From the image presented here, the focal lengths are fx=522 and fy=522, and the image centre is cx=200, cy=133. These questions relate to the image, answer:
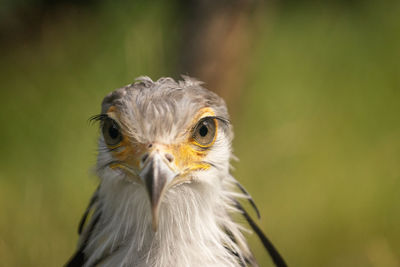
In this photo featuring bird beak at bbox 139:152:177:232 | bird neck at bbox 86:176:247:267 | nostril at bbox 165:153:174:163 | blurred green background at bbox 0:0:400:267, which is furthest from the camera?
blurred green background at bbox 0:0:400:267

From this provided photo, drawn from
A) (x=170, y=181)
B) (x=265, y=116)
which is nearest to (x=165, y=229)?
(x=170, y=181)

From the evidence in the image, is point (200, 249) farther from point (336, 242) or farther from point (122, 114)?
point (336, 242)

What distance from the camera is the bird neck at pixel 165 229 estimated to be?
59.6 inches

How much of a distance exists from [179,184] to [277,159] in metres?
2.42

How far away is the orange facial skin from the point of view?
1.43 metres

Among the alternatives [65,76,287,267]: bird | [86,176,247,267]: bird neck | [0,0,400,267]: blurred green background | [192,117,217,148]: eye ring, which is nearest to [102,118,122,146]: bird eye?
[65,76,287,267]: bird

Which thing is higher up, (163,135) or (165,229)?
(163,135)

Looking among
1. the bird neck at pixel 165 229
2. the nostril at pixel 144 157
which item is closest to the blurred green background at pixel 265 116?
the bird neck at pixel 165 229

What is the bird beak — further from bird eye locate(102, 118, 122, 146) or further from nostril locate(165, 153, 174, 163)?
bird eye locate(102, 118, 122, 146)

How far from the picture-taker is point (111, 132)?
5.08ft

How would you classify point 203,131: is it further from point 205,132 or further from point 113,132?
point 113,132

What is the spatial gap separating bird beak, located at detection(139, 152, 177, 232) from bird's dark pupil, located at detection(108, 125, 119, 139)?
0.20 meters

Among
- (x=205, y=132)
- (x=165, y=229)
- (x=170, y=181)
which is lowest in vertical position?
(x=165, y=229)

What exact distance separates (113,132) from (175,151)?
0.70 ft
